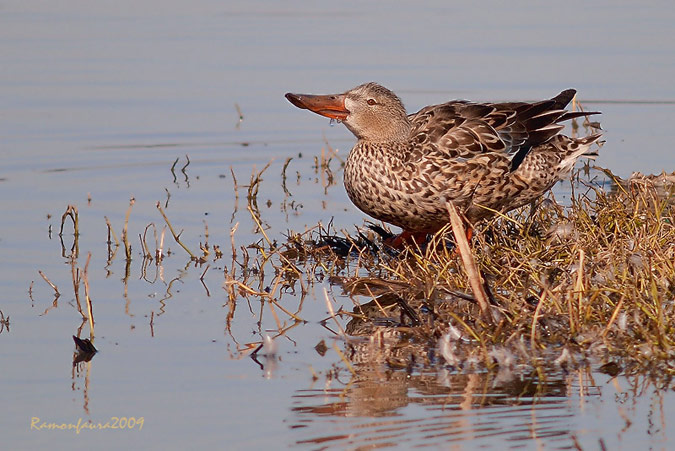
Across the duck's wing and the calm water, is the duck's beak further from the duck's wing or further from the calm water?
the calm water

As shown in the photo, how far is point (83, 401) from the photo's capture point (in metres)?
A: 5.45

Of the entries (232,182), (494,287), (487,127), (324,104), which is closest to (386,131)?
(324,104)

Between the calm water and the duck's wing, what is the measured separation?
4.29ft

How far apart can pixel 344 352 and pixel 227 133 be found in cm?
637

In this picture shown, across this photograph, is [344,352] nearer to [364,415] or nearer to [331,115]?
[364,415]

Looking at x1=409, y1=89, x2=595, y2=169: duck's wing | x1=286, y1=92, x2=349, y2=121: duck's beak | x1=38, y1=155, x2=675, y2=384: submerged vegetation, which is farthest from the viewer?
x1=286, y1=92, x2=349, y2=121: duck's beak

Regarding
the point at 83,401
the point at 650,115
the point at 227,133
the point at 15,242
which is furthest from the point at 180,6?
the point at 83,401

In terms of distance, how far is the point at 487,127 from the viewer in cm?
806

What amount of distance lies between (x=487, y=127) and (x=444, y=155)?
47 centimetres

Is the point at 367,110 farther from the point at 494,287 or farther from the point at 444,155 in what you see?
the point at 494,287

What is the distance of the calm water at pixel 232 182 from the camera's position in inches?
203

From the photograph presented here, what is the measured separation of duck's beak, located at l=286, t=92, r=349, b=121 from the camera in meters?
8.27

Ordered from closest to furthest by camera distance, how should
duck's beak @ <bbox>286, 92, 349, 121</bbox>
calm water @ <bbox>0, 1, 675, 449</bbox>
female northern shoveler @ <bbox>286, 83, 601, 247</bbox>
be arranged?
calm water @ <bbox>0, 1, 675, 449</bbox>
female northern shoveler @ <bbox>286, 83, 601, 247</bbox>
duck's beak @ <bbox>286, 92, 349, 121</bbox>

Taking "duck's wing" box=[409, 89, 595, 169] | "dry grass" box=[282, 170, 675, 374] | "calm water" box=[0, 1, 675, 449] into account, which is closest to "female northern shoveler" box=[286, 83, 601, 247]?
"duck's wing" box=[409, 89, 595, 169]
